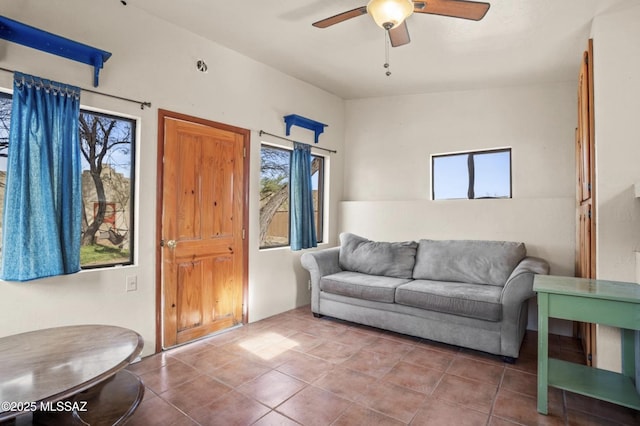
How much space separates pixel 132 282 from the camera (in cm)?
265

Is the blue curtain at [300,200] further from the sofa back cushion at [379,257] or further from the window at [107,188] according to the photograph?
the window at [107,188]

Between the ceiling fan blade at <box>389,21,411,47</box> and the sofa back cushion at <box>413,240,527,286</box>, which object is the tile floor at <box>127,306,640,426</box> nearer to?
the sofa back cushion at <box>413,240,527,286</box>

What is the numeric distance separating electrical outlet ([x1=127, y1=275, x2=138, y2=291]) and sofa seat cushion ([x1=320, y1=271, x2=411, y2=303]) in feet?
5.86

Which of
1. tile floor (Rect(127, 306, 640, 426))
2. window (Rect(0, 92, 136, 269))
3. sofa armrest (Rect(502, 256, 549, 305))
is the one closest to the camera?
tile floor (Rect(127, 306, 640, 426))

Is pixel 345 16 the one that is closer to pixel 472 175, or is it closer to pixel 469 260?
pixel 469 260

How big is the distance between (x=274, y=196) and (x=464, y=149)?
93.1 inches

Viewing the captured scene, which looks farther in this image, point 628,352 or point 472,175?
point 472,175

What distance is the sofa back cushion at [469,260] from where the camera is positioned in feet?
10.6

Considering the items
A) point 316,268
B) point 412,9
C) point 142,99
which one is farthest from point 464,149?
point 142,99

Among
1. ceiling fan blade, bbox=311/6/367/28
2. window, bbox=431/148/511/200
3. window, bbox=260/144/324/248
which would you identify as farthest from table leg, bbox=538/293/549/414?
window, bbox=260/144/324/248

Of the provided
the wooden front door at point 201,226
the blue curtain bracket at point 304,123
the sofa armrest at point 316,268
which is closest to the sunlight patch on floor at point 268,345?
the wooden front door at point 201,226

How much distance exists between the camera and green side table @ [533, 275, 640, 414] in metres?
1.81

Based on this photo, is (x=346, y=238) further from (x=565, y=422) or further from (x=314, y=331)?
(x=565, y=422)

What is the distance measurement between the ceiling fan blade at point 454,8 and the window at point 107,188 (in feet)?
7.56
